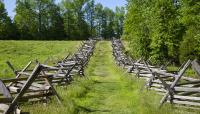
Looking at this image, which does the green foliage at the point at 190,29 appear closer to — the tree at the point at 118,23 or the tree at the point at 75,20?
the tree at the point at 75,20

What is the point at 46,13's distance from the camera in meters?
109

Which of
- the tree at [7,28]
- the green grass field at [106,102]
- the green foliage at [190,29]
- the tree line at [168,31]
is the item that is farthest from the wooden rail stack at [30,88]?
the tree at [7,28]

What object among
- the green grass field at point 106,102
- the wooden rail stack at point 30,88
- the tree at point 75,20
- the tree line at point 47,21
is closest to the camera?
the wooden rail stack at point 30,88

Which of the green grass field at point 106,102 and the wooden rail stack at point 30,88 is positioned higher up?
the wooden rail stack at point 30,88

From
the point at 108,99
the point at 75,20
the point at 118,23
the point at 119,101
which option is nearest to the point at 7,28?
the point at 75,20

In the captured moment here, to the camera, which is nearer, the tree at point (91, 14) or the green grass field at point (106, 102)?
the green grass field at point (106, 102)

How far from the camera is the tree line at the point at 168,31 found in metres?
34.9

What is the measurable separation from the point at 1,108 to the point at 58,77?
10.1m

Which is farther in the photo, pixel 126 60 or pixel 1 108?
pixel 126 60

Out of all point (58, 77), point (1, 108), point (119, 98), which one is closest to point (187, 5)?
point (58, 77)

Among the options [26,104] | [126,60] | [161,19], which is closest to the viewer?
[26,104]

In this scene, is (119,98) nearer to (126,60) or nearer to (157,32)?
(126,60)

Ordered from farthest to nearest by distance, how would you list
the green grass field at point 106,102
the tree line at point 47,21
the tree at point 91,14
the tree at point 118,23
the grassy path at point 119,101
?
the tree at point 118,23 < the tree at point 91,14 < the tree line at point 47,21 < the grassy path at point 119,101 < the green grass field at point 106,102

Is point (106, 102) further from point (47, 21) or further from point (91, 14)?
point (91, 14)
